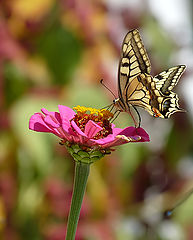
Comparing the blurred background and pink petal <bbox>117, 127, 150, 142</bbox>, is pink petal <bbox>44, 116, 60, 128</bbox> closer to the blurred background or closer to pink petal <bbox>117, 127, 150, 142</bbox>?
pink petal <bbox>117, 127, 150, 142</bbox>

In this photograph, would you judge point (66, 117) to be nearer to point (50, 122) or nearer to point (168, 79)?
point (50, 122)

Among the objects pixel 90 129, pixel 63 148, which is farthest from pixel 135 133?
pixel 63 148

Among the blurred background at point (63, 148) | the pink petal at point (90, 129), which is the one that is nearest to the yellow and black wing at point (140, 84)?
the pink petal at point (90, 129)

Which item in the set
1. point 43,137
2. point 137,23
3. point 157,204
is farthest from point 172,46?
point 43,137

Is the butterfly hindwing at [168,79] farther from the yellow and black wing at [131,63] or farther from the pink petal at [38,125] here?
the pink petal at [38,125]

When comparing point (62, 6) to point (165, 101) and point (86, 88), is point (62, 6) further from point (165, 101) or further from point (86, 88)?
point (165, 101)
